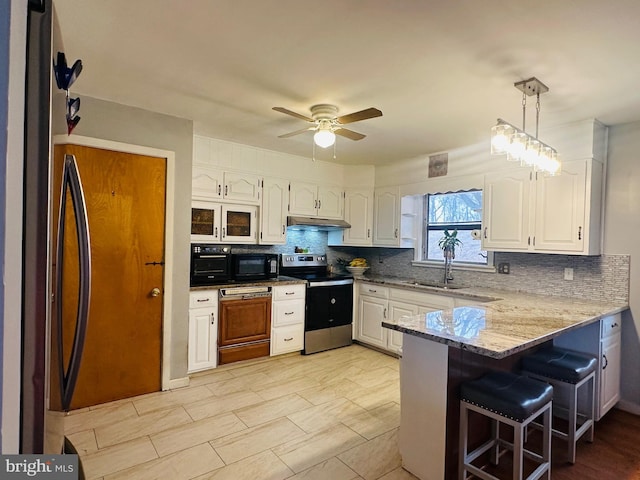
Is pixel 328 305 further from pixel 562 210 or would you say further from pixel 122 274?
pixel 562 210

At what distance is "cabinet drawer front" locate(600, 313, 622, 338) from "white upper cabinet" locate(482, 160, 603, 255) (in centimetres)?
54

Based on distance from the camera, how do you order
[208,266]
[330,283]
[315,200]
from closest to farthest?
[208,266] → [330,283] → [315,200]

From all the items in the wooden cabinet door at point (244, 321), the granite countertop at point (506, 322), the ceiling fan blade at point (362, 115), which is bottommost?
the wooden cabinet door at point (244, 321)

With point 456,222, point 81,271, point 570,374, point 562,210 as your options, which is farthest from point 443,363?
point 456,222

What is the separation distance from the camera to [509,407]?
5.79 ft

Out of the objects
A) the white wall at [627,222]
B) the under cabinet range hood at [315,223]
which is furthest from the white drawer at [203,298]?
the white wall at [627,222]

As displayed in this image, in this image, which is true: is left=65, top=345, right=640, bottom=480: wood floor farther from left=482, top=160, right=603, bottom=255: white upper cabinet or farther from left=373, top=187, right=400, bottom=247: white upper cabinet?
left=373, top=187, right=400, bottom=247: white upper cabinet

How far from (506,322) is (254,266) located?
8.81 ft

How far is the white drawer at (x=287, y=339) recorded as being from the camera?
407 centimetres

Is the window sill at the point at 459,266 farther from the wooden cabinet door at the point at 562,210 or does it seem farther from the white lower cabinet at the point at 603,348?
the white lower cabinet at the point at 603,348

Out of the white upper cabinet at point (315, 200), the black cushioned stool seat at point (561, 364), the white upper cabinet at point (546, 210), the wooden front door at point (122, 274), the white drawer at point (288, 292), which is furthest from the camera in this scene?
the white upper cabinet at point (315, 200)

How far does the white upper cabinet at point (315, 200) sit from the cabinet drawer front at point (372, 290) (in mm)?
1030

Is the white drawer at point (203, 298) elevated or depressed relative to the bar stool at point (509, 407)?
elevated

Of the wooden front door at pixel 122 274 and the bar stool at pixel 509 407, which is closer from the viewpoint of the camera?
the bar stool at pixel 509 407
